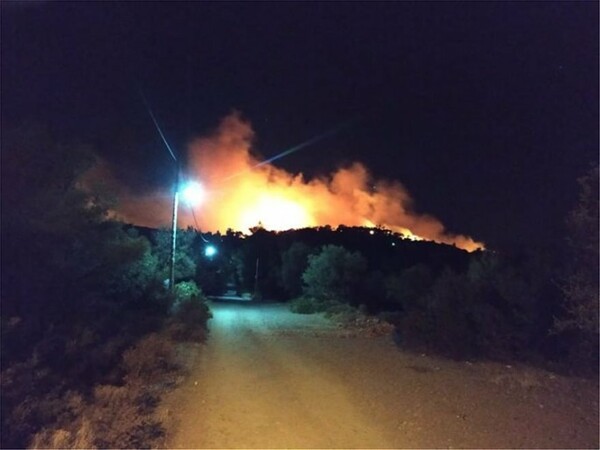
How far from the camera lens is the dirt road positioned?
26.9 feet

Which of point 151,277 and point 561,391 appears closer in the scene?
point 561,391

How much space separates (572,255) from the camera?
530 inches

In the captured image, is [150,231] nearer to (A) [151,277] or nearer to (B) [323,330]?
(A) [151,277]

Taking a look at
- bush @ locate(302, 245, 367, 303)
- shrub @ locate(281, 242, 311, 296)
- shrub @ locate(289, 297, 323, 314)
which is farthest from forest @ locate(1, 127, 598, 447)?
shrub @ locate(281, 242, 311, 296)

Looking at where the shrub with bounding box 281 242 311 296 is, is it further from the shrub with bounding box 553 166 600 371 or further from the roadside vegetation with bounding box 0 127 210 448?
the shrub with bounding box 553 166 600 371

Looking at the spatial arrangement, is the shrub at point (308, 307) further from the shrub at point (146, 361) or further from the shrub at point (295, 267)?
the shrub at point (146, 361)

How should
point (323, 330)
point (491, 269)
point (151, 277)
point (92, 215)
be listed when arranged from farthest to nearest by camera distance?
point (151, 277)
point (323, 330)
point (92, 215)
point (491, 269)

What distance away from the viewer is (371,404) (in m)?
10.2

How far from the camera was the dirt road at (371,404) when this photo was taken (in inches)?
323

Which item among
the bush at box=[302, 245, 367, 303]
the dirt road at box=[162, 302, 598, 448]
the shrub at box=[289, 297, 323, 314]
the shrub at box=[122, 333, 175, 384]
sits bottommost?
the dirt road at box=[162, 302, 598, 448]

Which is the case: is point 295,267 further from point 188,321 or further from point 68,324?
point 68,324

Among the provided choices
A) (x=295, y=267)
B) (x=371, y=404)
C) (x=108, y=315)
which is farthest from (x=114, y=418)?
(x=295, y=267)

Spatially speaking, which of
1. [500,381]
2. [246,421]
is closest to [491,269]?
[500,381]

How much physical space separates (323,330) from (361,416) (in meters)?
14.8
